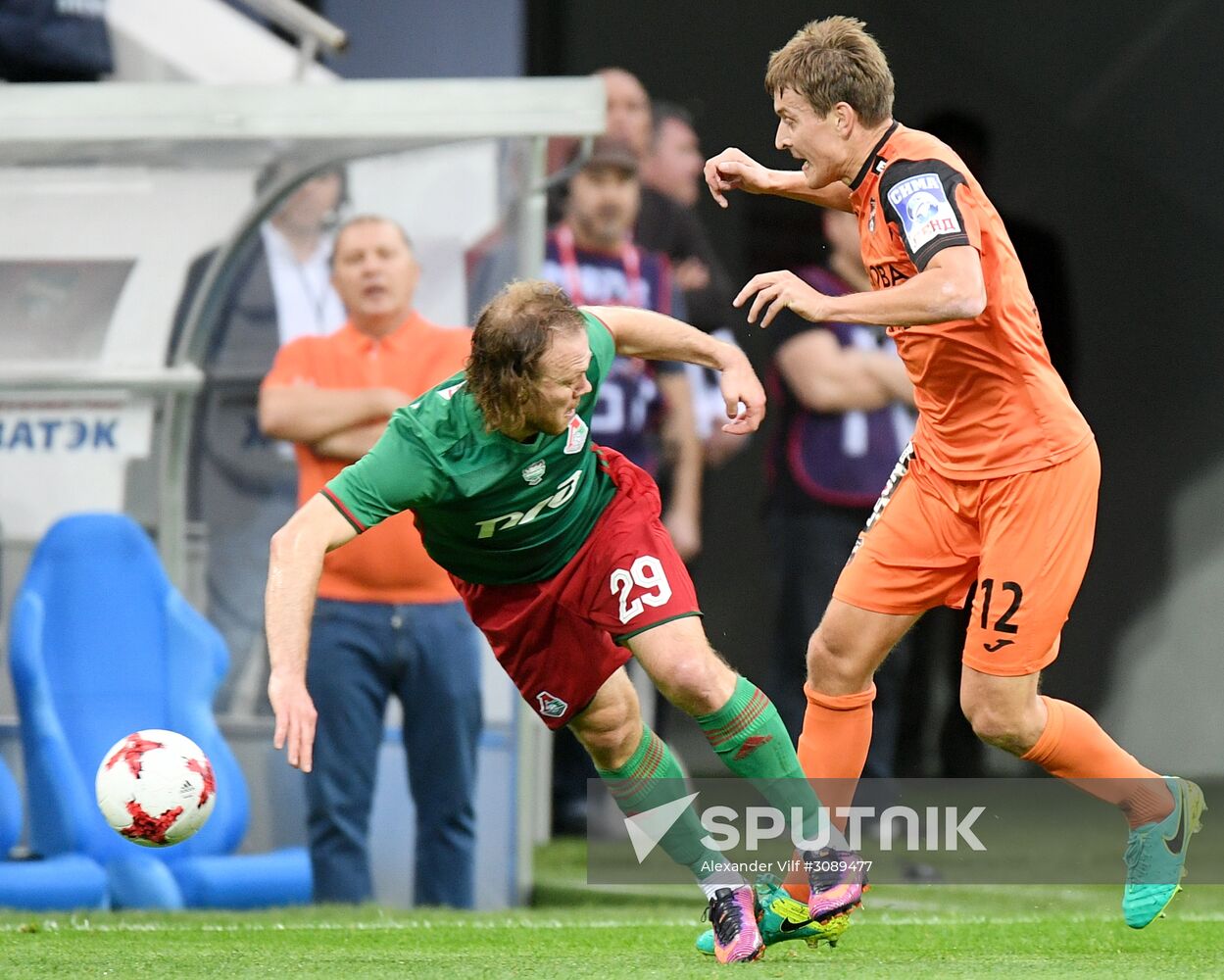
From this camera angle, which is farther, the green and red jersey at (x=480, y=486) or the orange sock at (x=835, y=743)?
the orange sock at (x=835, y=743)

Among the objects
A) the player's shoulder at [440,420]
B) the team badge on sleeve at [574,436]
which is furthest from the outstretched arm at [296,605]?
the team badge on sleeve at [574,436]

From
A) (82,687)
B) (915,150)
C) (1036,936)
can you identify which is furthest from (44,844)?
(915,150)

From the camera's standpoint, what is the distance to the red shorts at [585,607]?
16.9 feet

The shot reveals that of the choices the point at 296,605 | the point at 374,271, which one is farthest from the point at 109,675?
Answer: the point at 296,605

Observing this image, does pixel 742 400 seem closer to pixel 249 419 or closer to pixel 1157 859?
pixel 1157 859

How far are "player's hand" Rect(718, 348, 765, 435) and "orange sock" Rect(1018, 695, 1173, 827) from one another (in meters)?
1.12

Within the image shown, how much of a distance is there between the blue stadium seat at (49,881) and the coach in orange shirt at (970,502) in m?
2.95

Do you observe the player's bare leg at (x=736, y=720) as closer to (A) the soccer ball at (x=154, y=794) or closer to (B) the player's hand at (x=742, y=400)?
(B) the player's hand at (x=742, y=400)

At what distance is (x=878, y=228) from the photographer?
5207 millimetres

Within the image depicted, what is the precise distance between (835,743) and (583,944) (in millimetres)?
913

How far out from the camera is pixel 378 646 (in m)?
7.16

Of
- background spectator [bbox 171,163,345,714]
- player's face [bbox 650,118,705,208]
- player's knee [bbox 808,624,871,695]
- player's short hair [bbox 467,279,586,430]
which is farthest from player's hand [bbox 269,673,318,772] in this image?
player's face [bbox 650,118,705,208]

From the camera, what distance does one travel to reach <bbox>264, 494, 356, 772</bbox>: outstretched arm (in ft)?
14.1

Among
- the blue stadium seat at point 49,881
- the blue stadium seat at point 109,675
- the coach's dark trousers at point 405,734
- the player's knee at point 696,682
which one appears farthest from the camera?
the blue stadium seat at point 109,675
